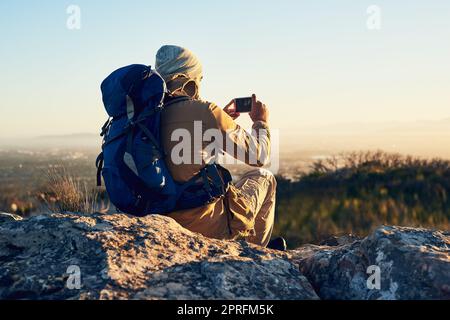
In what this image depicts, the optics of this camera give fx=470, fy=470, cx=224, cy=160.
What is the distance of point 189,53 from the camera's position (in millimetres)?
3773

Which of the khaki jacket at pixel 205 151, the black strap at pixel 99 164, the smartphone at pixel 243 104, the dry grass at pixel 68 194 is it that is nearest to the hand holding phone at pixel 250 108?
the smartphone at pixel 243 104

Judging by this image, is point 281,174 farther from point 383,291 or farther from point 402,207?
point 383,291

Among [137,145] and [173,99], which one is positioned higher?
[173,99]

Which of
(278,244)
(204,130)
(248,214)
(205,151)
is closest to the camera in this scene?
(204,130)

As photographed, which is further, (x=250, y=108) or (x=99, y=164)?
(x=250, y=108)

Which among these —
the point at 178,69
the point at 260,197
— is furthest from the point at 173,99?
the point at 260,197

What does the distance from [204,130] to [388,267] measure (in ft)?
5.40

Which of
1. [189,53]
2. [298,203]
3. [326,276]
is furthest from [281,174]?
[326,276]

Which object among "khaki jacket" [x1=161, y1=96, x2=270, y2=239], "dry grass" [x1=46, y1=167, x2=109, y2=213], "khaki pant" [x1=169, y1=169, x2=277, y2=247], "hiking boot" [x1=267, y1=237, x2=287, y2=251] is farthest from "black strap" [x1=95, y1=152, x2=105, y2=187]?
"hiking boot" [x1=267, y1=237, x2=287, y2=251]

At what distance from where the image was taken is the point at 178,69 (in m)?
3.67

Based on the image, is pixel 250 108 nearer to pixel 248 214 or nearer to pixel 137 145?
pixel 248 214

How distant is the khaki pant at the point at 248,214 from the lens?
360 cm

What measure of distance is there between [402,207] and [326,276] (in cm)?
662

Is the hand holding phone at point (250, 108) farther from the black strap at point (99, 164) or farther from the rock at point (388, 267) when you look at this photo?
the rock at point (388, 267)
